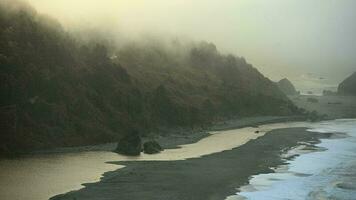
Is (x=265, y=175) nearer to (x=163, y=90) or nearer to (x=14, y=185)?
(x=14, y=185)

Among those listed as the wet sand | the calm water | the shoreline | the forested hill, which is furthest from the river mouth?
the calm water

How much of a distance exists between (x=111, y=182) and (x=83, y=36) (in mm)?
62602

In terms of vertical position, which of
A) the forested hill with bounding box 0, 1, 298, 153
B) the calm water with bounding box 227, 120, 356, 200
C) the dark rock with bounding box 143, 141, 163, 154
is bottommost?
the calm water with bounding box 227, 120, 356, 200

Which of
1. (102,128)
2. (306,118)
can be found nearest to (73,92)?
(102,128)

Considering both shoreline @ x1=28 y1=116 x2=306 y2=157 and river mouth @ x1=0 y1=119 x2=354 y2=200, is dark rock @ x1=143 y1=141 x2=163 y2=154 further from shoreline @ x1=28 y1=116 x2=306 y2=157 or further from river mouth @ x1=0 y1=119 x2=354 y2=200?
shoreline @ x1=28 y1=116 x2=306 y2=157

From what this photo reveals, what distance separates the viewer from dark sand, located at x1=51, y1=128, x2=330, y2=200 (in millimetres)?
47562

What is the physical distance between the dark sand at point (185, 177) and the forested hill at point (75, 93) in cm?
1872

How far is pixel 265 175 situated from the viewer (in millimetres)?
60719

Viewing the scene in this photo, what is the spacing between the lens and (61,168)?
59.6 metres

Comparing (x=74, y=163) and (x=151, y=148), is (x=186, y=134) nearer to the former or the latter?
(x=151, y=148)

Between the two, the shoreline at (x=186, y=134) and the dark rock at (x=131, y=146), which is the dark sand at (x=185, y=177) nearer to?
the dark rock at (x=131, y=146)

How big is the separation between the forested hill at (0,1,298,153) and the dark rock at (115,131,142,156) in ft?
29.0

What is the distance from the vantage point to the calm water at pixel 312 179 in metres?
50.0

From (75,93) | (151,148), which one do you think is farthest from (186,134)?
(151,148)
